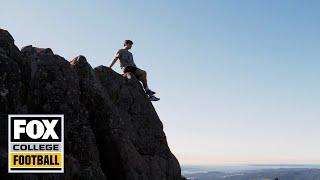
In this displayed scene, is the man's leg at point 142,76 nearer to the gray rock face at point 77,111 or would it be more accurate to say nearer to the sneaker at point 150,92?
the sneaker at point 150,92

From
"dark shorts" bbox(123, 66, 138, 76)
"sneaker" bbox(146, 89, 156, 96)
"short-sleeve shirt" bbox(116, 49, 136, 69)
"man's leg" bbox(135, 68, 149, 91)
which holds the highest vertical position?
"short-sleeve shirt" bbox(116, 49, 136, 69)

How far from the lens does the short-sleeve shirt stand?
31297 mm

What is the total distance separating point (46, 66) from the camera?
2283 cm

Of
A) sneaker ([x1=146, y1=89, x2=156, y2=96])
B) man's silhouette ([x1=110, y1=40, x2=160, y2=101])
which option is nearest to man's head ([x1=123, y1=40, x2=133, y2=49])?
man's silhouette ([x1=110, y1=40, x2=160, y2=101])

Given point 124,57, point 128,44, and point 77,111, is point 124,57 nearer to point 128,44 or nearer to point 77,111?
point 128,44

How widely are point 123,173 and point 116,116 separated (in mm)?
3247

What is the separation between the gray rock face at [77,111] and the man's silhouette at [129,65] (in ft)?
10.4

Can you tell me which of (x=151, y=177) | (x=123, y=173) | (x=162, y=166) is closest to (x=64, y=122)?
(x=123, y=173)

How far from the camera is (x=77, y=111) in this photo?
22438 mm

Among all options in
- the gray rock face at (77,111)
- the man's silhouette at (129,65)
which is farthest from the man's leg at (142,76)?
the gray rock face at (77,111)

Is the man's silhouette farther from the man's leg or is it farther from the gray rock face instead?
the gray rock face

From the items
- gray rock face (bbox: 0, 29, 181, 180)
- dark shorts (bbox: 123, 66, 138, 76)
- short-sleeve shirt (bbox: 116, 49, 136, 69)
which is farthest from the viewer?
dark shorts (bbox: 123, 66, 138, 76)

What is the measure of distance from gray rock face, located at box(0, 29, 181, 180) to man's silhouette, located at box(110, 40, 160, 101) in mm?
3184

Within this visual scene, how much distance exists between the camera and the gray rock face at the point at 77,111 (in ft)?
67.1
